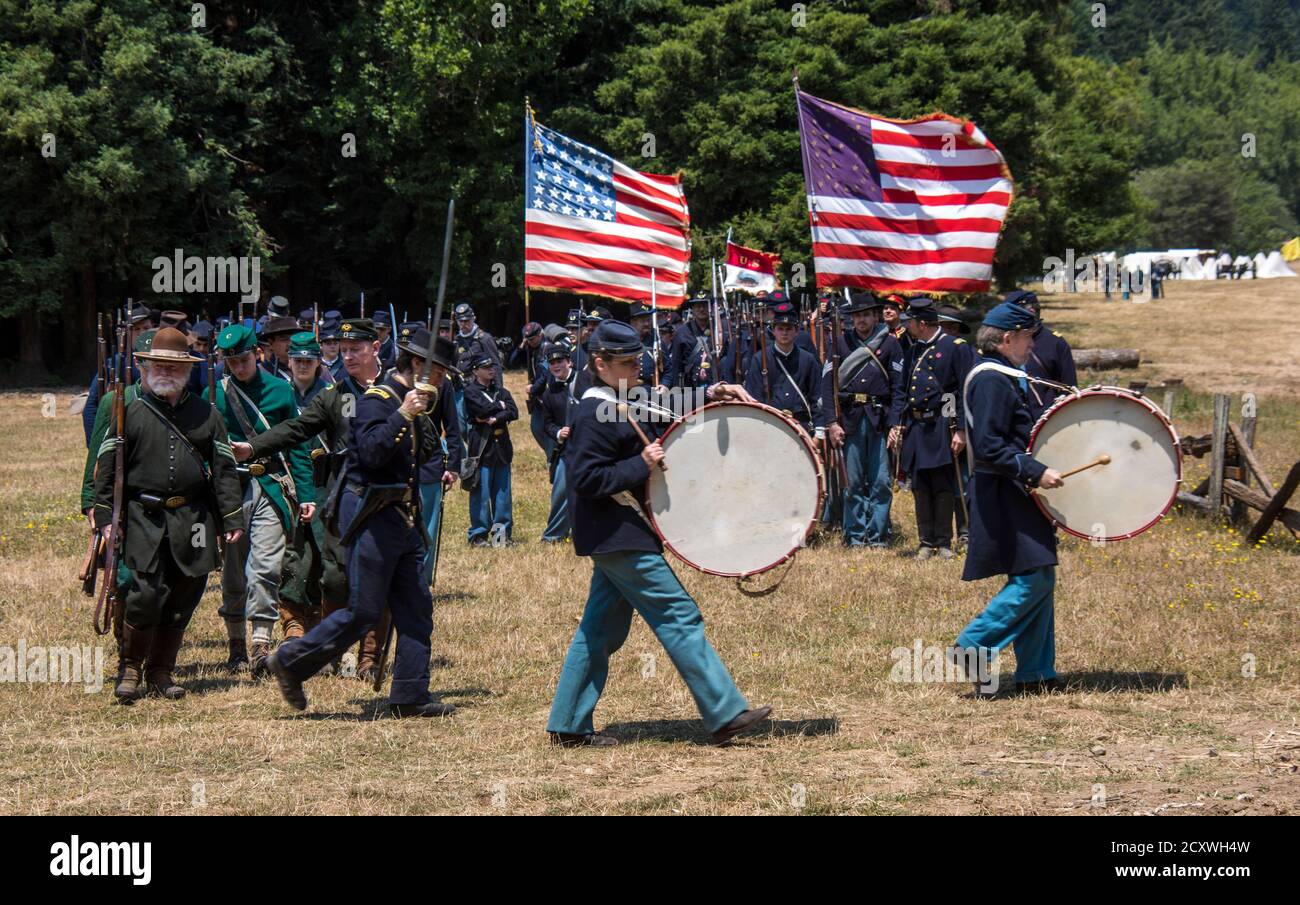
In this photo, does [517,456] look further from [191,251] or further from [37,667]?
[191,251]

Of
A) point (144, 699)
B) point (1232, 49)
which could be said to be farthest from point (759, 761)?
point (1232, 49)

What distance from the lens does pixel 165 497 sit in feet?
28.4

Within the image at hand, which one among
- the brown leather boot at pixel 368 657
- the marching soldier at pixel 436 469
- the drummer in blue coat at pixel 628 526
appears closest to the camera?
the drummer in blue coat at pixel 628 526

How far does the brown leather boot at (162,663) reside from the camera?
29.7 ft

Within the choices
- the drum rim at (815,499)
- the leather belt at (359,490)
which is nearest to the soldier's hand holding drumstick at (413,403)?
the leather belt at (359,490)

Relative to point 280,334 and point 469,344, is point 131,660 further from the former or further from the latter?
point 469,344

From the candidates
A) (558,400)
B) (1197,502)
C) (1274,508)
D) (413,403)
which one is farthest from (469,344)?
(413,403)

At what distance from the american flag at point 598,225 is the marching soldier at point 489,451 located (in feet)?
5.93

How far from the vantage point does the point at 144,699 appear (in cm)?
897

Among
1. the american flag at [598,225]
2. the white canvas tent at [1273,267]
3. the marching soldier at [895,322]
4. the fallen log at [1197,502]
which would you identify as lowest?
the fallen log at [1197,502]

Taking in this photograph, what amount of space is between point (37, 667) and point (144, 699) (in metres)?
1.34

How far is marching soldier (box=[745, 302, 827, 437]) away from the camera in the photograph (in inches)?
563

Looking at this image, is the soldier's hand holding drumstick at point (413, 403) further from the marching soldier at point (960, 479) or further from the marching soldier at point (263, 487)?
the marching soldier at point (960, 479)

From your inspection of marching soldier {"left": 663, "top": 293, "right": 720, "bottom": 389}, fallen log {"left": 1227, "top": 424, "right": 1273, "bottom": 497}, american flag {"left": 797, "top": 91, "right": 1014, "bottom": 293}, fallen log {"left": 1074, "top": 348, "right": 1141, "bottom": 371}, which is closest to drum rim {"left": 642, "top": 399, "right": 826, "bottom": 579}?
american flag {"left": 797, "top": 91, "right": 1014, "bottom": 293}
